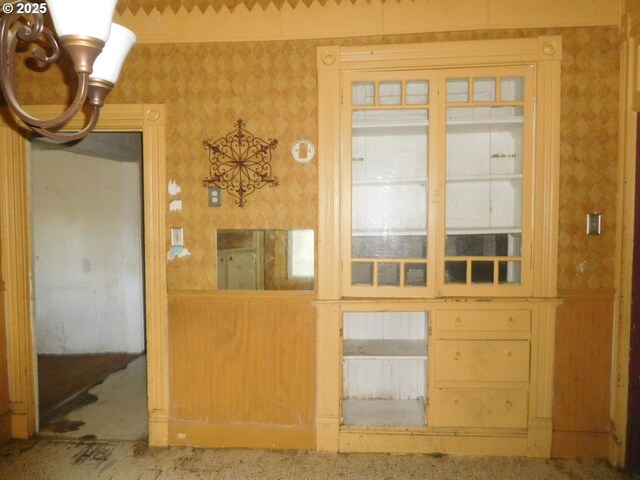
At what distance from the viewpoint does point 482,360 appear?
8.30 ft

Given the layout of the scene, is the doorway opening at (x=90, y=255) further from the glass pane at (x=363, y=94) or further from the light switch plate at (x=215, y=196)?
the glass pane at (x=363, y=94)

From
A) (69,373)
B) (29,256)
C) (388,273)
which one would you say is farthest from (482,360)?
(69,373)

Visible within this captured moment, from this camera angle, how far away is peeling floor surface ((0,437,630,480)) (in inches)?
93.2

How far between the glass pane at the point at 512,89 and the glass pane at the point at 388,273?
4.10 ft

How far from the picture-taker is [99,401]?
3.34m

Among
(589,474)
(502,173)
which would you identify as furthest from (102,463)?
(502,173)

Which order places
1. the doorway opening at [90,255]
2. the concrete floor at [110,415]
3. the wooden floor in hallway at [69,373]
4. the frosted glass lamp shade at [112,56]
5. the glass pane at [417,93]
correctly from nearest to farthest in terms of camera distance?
1. the frosted glass lamp shade at [112,56]
2. the glass pane at [417,93]
3. the concrete floor at [110,415]
4. the wooden floor in hallway at [69,373]
5. the doorway opening at [90,255]

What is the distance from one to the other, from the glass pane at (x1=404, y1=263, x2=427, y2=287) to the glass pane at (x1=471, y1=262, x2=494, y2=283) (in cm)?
30

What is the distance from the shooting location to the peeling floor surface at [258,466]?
2.37 metres

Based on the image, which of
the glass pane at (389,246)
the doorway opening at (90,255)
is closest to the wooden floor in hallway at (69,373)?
the doorway opening at (90,255)

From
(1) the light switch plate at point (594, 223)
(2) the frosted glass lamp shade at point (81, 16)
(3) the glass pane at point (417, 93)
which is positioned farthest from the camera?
(3) the glass pane at point (417, 93)

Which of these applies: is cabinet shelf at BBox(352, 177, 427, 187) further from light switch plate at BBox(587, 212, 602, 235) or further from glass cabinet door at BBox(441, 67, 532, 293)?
light switch plate at BBox(587, 212, 602, 235)

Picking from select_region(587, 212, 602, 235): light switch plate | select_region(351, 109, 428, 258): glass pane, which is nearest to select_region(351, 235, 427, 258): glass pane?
select_region(351, 109, 428, 258): glass pane

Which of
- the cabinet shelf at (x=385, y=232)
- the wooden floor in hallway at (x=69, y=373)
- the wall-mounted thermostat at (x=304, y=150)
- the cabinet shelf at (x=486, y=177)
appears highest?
the wall-mounted thermostat at (x=304, y=150)
